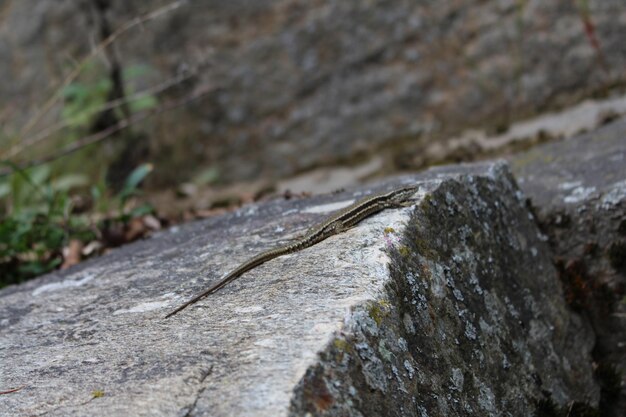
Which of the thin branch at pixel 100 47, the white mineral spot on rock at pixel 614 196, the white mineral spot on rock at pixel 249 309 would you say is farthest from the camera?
the thin branch at pixel 100 47

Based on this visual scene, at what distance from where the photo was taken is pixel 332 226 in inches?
114

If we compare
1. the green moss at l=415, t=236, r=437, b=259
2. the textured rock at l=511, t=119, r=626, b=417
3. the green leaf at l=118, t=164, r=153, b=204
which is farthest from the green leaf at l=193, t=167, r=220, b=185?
the green moss at l=415, t=236, r=437, b=259

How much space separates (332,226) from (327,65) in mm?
4127

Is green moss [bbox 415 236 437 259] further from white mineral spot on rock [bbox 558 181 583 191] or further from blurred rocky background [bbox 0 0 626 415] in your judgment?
blurred rocky background [bbox 0 0 626 415]

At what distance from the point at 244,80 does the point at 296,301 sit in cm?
489

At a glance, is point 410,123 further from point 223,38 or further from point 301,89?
point 223,38

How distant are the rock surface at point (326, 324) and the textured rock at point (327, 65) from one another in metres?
3.06

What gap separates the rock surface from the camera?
6.43 ft

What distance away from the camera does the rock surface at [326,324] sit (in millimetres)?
1960

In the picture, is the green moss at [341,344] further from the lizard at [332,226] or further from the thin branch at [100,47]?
the thin branch at [100,47]

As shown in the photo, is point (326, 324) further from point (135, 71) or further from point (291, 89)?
point (135, 71)

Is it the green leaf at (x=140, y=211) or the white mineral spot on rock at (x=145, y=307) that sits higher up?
the green leaf at (x=140, y=211)

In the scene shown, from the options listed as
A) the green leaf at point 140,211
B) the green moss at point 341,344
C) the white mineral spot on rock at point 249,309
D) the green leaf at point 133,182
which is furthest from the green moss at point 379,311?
the green leaf at point 133,182

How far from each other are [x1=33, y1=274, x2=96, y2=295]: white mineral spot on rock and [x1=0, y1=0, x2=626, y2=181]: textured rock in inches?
132
